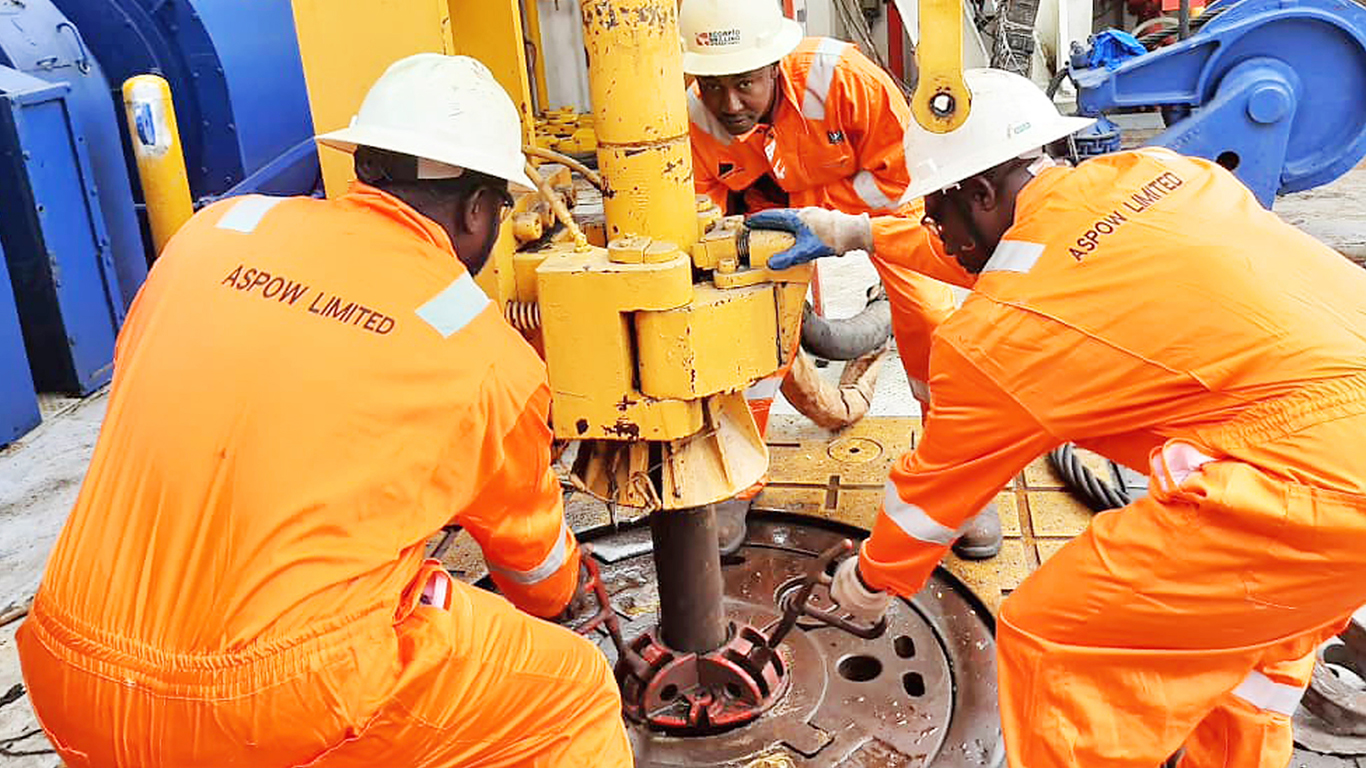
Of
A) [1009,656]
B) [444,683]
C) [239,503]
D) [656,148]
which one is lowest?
[1009,656]

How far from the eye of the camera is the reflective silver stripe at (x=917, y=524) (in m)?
2.33

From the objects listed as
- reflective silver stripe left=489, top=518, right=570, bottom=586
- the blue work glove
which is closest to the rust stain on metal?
reflective silver stripe left=489, top=518, right=570, bottom=586

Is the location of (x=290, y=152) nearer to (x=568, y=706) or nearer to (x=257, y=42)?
(x=257, y=42)

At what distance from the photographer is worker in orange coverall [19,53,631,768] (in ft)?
5.49

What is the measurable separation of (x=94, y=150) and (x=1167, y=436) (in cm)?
534

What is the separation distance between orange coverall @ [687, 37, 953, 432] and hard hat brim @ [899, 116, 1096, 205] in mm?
1259

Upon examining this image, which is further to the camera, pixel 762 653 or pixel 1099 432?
pixel 762 653

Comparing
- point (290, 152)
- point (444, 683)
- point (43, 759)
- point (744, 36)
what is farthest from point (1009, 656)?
point (290, 152)

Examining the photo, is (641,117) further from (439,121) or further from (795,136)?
(795,136)

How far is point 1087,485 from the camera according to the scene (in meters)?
3.52

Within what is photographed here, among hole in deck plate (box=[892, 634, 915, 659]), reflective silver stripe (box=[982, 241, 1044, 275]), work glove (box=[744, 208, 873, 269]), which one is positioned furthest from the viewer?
hole in deck plate (box=[892, 634, 915, 659])

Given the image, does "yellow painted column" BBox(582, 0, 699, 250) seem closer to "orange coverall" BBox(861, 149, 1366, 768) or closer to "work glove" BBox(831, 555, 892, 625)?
Result: "orange coverall" BBox(861, 149, 1366, 768)

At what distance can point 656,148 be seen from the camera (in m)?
2.32

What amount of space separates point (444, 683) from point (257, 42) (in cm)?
560
